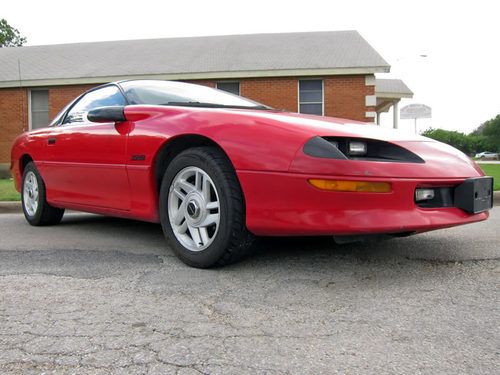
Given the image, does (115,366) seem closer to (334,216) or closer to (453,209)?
(334,216)

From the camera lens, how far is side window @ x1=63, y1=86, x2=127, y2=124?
3.92 m

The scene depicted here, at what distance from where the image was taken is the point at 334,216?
2.51 metres

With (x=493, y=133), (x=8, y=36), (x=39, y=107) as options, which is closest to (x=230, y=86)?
(x=39, y=107)

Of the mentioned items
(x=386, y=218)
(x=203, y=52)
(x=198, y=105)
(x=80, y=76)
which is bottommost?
(x=386, y=218)

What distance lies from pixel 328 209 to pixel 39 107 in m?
15.3

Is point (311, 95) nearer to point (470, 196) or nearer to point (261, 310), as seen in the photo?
point (470, 196)

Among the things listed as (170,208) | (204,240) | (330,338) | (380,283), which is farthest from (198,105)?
(330,338)

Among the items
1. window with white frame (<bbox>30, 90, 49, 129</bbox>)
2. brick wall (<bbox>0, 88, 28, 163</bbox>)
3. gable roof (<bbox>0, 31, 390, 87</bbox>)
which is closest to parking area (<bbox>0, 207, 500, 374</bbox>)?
gable roof (<bbox>0, 31, 390, 87</bbox>)

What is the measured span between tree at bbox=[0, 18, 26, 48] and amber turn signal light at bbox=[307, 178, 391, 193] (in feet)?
135

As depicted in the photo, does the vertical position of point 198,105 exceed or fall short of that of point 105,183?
it exceeds it

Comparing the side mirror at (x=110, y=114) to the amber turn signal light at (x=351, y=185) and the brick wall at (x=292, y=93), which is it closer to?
the amber turn signal light at (x=351, y=185)

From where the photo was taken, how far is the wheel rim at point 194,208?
2895 mm

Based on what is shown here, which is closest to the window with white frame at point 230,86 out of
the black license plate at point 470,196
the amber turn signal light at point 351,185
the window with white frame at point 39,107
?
the window with white frame at point 39,107

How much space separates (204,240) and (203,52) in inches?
551
